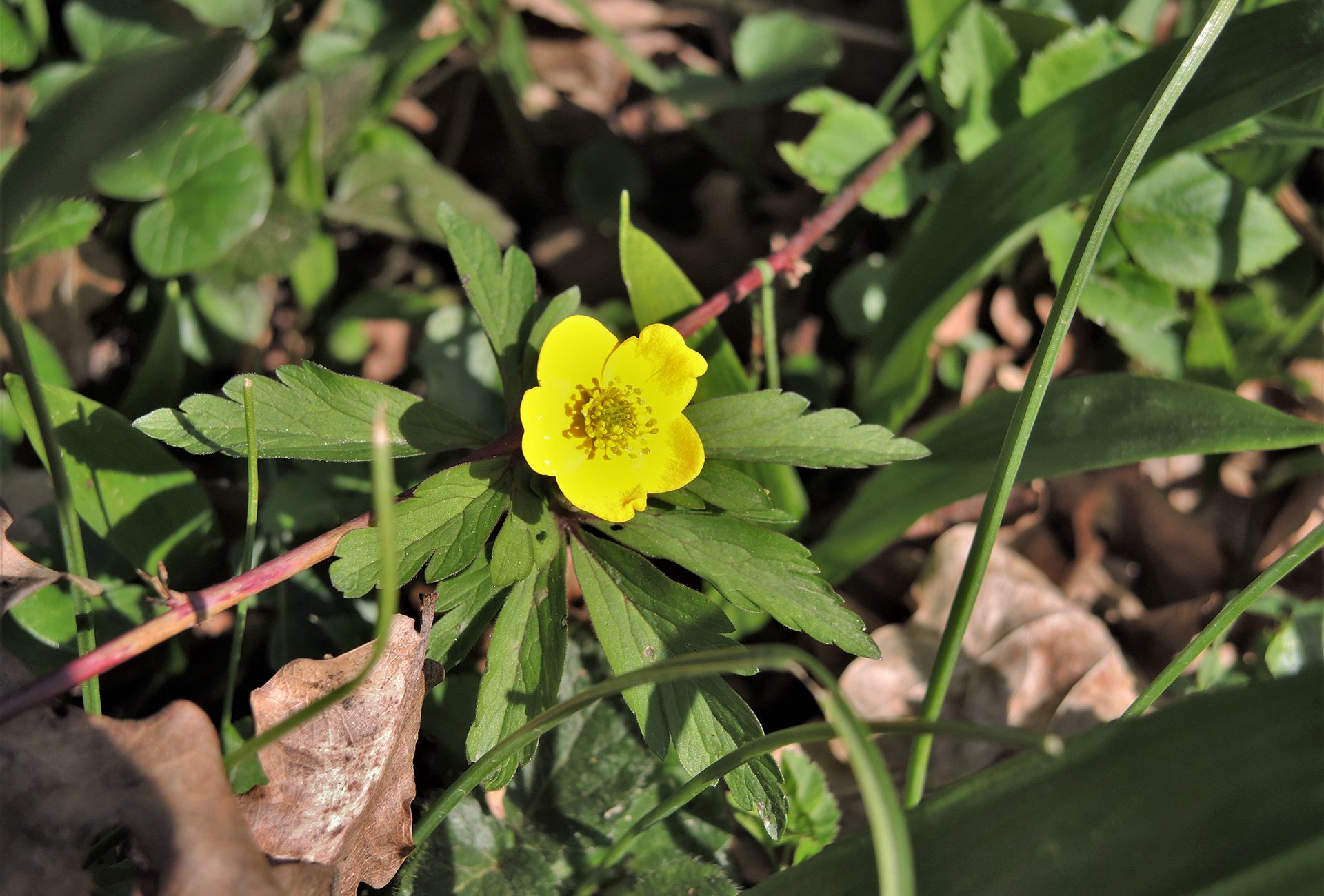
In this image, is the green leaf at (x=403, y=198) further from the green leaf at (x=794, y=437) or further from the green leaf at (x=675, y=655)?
the green leaf at (x=675, y=655)

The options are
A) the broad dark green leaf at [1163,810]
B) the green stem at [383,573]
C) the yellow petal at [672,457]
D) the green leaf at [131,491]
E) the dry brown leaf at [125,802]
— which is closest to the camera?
the green stem at [383,573]

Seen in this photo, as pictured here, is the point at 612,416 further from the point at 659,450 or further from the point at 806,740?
the point at 806,740

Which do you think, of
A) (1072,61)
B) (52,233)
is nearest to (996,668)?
(1072,61)

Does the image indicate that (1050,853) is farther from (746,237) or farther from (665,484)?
(746,237)

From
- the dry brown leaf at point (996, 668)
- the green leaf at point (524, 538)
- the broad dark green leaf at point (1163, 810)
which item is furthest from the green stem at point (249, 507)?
the dry brown leaf at point (996, 668)

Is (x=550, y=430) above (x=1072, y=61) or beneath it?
beneath
